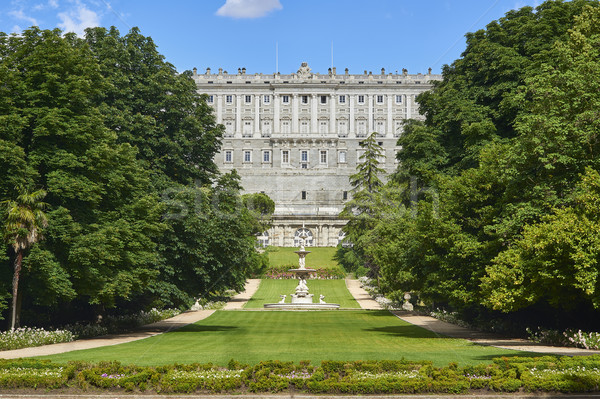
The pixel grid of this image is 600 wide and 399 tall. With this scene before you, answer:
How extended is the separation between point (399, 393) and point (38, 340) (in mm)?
15543

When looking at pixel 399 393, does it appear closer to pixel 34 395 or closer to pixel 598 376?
pixel 598 376

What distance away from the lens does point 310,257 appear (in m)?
83.3

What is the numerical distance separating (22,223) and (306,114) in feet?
360

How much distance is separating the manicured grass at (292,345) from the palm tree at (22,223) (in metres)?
4.70

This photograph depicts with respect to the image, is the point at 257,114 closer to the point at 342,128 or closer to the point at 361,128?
the point at 342,128

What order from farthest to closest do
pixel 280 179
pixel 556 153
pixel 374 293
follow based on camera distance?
pixel 280 179 → pixel 374 293 → pixel 556 153

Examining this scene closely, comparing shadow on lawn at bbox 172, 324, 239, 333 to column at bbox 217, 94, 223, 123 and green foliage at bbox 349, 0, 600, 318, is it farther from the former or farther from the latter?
column at bbox 217, 94, 223, 123

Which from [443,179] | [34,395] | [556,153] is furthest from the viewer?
[443,179]

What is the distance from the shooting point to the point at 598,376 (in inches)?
615

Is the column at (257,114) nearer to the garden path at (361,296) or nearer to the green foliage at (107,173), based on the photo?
the garden path at (361,296)

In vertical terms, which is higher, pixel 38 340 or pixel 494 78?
pixel 494 78

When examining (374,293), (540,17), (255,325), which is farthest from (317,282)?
(540,17)

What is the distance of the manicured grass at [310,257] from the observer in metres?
79.5

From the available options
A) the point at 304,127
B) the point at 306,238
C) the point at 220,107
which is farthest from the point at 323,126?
the point at 306,238
